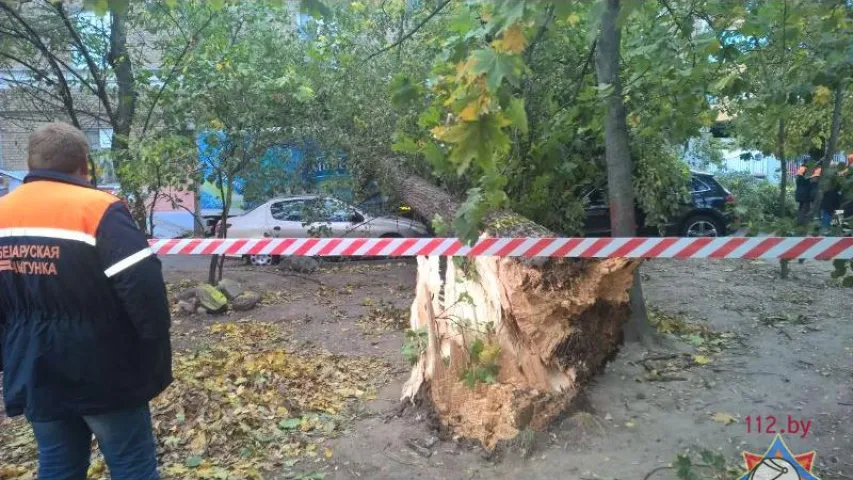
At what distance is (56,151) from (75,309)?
0.64m

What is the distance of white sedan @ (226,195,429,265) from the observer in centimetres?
1071

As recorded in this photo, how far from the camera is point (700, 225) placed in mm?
13445

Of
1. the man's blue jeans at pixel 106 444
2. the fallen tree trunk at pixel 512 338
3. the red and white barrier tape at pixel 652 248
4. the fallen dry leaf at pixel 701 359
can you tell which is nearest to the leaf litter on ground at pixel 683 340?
the fallen dry leaf at pixel 701 359

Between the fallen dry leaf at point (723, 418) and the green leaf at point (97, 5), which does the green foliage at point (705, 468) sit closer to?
the fallen dry leaf at point (723, 418)

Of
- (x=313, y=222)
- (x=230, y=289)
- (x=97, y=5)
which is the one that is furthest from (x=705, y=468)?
(x=313, y=222)

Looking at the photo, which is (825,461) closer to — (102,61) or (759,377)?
(759,377)

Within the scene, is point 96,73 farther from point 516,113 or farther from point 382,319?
point 516,113

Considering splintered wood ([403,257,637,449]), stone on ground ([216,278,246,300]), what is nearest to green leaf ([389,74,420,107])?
splintered wood ([403,257,637,449])

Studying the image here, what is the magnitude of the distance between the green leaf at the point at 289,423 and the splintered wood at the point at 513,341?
0.83 metres

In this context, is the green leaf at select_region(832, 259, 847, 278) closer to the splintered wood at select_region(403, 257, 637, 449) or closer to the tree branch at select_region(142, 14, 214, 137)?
the splintered wood at select_region(403, 257, 637, 449)

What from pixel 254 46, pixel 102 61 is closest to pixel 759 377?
pixel 254 46

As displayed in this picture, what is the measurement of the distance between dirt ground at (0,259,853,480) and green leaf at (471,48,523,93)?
7.43 ft

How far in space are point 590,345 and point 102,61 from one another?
765 centimetres

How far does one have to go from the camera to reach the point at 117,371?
9.09 ft
